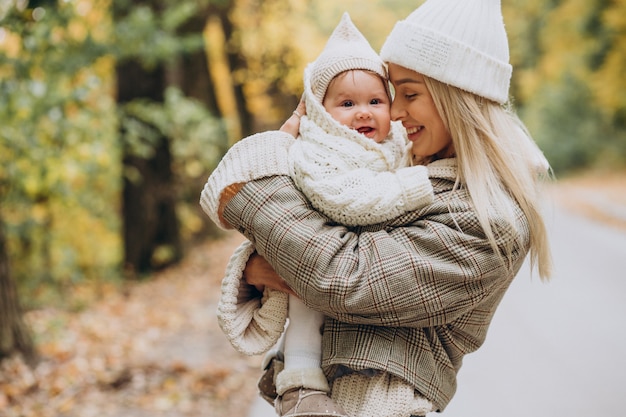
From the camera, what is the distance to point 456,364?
6.89 ft

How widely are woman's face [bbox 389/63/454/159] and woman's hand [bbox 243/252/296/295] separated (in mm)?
582

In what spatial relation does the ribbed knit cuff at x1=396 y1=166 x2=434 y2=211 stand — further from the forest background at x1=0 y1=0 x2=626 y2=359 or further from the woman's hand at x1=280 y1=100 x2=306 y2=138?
the forest background at x1=0 y1=0 x2=626 y2=359

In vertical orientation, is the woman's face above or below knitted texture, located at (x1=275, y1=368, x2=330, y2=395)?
above

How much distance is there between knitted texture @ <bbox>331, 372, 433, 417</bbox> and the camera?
6.03 ft

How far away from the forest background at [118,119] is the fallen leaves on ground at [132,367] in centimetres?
48

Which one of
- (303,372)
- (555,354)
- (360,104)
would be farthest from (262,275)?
(555,354)

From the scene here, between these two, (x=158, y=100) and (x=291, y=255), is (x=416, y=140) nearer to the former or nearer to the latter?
(x=291, y=255)

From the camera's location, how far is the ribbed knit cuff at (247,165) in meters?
1.91

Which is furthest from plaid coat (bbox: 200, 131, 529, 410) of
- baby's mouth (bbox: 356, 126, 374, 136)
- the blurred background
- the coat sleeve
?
the blurred background

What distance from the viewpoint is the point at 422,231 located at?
1.83 m

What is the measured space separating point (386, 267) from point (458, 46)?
0.69 meters

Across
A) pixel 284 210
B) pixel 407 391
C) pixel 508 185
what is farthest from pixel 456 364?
pixel 284 210

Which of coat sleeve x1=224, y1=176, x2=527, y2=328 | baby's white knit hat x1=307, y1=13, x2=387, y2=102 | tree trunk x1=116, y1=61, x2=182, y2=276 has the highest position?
baby's white knit hat x1=307, y1=13, x2=387, y2=102

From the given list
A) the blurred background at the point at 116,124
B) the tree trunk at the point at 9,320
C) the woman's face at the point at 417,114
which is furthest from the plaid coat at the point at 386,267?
the tree trunk at the point at 9,320
